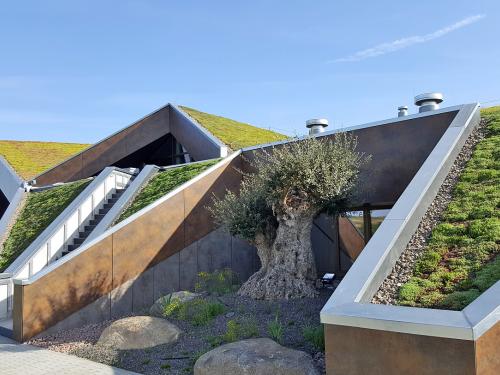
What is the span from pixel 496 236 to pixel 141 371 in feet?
19.2

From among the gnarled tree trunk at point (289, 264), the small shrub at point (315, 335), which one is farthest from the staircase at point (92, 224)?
the small shrub at point (315, 335)

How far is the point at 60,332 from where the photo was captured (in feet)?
31.8

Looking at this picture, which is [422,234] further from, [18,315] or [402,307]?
[18,315]

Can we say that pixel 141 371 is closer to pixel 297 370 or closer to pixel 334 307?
pixel 297 370

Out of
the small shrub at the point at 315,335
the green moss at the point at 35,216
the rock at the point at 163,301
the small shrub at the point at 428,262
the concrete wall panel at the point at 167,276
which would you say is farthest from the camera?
the green moss at the point at 35,216

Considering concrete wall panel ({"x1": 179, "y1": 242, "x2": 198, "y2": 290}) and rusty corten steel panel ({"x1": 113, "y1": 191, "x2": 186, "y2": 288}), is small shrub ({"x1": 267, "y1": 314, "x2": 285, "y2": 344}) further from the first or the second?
concrete wall panel ({"x1": 179, "y1": 242, "x2": 198, "y2": 290})

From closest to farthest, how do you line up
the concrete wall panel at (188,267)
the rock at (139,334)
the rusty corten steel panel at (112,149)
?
1. the rock at (139,334)
2. the concrete wall panel at (188,267)
3. the rusty corten steel panel at (112,149)

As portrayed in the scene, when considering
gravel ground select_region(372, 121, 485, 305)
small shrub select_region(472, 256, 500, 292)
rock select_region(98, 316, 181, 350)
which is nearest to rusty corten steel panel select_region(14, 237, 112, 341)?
rock select_region(98, 316, 181, 350)

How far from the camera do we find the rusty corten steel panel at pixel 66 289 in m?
9.36

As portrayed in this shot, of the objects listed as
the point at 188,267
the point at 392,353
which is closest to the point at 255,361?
the point at 392,353

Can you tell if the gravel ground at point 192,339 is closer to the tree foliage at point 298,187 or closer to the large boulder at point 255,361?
the large boulder at point 255,361

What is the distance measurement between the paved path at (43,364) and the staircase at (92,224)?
16.0 feet

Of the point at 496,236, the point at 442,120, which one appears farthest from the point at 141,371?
the point at 442,120

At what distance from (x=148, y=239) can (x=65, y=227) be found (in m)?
3.42
